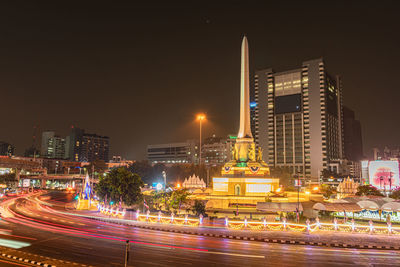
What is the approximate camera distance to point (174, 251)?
1661cm

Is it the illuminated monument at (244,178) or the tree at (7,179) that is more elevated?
the illuminated monument at (244,178)

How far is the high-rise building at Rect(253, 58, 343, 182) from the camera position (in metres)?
134

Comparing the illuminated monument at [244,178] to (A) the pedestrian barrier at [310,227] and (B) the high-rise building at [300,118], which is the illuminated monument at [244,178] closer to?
(A) the pedestrian barrier at [310,227]

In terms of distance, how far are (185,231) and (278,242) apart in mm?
7373

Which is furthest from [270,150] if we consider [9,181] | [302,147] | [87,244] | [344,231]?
[87,244]

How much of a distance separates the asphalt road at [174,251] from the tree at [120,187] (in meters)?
17.5

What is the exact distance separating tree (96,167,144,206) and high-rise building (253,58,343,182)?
10530 cm

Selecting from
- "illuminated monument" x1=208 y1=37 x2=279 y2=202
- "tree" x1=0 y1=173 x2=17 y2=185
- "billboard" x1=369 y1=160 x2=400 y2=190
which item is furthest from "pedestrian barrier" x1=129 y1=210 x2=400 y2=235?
"tree" x1=0 y1=173 x2=17 y2=185

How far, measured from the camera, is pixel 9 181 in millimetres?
98500

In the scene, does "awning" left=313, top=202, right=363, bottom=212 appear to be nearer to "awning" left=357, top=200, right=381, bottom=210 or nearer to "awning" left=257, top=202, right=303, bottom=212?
"awning" left=257, top=202, right=303, bottom=212

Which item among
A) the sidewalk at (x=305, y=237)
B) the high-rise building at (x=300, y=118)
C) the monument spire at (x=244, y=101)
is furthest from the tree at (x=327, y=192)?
the high-rise building at (x=300, y=118)

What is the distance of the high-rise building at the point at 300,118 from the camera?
439ft

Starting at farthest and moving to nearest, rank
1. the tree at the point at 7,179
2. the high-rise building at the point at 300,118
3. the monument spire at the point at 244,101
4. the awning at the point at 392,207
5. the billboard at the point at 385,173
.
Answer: the high-rise building at the point at 300,118, the tree at the point at 7,179, the billboard at the point at 385,173, the monument spire at the point at 244,101, the awning at the point at 392,207

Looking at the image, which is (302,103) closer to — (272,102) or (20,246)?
(272,102)
